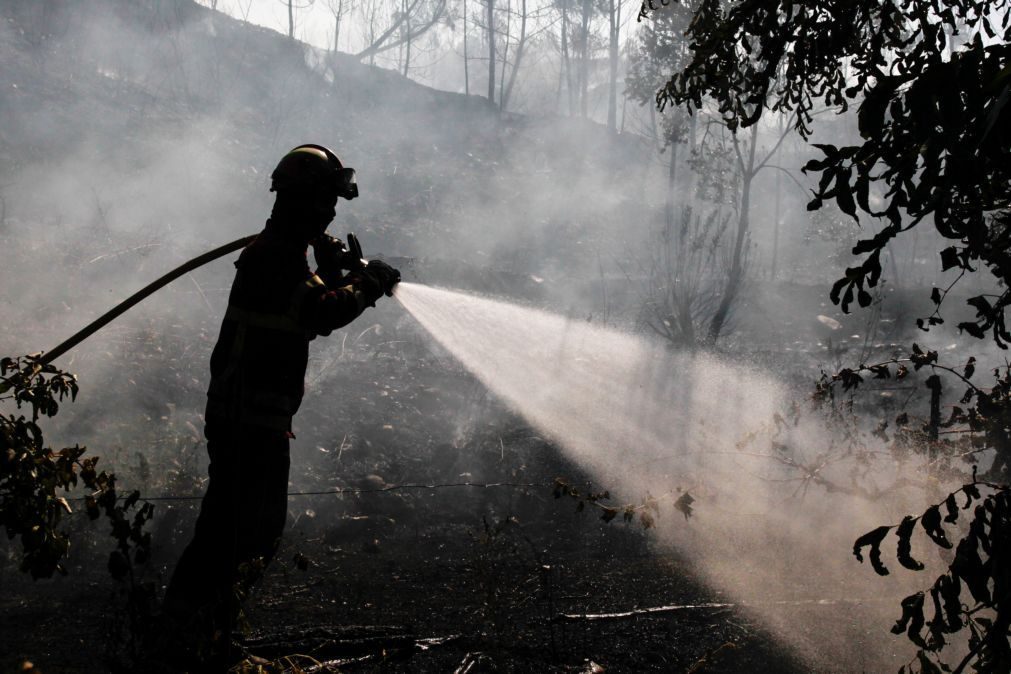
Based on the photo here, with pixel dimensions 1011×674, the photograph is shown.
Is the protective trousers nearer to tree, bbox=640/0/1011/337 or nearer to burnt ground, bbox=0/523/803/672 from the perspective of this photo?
burnt ground, bbox=0/523/803/672

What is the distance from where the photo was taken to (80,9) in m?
20.7

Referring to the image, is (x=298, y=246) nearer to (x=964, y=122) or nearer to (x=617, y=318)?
(x=964, y=122)

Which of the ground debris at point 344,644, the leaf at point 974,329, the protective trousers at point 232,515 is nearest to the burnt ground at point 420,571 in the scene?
the ground debris at point 344,644

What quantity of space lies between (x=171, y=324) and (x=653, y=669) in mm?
6941

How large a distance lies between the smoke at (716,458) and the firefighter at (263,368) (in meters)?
1.29

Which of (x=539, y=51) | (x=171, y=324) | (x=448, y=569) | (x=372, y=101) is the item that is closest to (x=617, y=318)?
(x=171, y=324)

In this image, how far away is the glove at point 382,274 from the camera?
2.95 metres

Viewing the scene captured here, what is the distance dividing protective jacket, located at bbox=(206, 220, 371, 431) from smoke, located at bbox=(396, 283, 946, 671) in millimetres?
1335

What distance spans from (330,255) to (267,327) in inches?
18.0

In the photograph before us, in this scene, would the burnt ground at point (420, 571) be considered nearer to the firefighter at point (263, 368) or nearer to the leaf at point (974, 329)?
the firefighter at point (263, 368)

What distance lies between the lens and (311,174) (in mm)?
2820

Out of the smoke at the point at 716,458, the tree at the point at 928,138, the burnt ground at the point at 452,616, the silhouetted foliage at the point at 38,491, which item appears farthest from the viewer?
the smoke at the point at 716,458

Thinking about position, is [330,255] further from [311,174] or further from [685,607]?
[685,607]

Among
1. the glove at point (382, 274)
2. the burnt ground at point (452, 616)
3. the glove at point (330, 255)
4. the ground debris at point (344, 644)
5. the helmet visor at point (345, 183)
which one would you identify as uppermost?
the helmet visor at point (345, 183)
